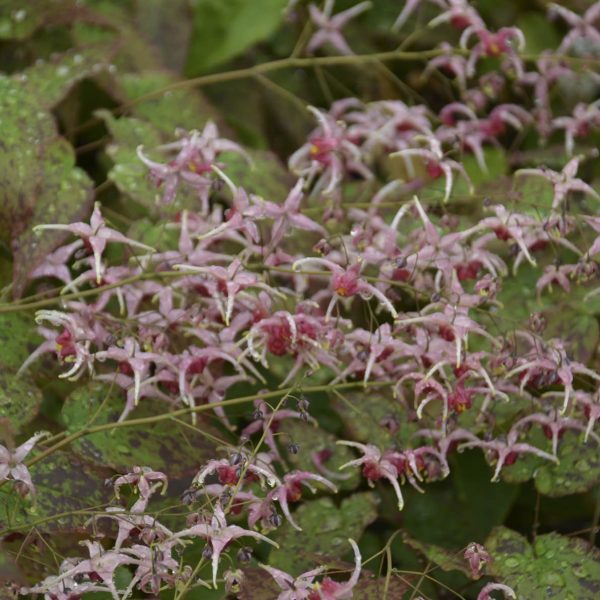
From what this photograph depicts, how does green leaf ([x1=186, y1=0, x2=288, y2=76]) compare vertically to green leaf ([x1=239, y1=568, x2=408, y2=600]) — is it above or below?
above

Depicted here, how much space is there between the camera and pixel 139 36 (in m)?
1.64

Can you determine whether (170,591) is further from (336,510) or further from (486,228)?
(486,228)

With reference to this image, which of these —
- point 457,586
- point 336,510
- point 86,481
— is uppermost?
point 86,481

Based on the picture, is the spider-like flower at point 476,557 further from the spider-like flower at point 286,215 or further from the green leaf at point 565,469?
the spider-like flower at point 286,215

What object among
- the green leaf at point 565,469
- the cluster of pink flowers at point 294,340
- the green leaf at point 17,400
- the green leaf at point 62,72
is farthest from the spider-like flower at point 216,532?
the green leaf at point 62,72

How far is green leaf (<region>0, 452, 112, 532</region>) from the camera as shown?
3.19 ft

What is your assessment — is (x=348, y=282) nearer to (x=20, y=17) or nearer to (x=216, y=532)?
(x=216, y=532)

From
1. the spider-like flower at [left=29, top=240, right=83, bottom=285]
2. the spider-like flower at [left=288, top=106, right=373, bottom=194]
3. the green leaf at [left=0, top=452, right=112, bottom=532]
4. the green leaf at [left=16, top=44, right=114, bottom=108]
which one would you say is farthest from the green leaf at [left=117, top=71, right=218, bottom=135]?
the green leaf at [left=0, top=452, right=112, bottom=532]

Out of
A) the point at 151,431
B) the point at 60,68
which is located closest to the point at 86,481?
the point at 151,431

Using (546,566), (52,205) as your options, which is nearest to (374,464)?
(546,566)

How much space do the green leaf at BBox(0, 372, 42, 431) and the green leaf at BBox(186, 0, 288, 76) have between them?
764mm

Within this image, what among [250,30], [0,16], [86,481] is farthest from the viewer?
[250,30]

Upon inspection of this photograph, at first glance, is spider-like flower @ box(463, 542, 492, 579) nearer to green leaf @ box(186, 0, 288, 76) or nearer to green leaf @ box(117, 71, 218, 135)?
green leaf @ box(117, 71, 218, 135)

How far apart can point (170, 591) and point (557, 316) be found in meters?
0.49
